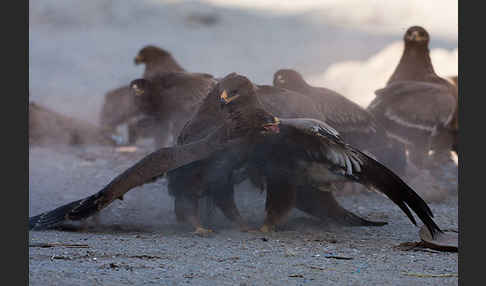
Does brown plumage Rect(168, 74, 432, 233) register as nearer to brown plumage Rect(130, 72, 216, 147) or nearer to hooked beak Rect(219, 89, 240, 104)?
hooked beak Rect(219, 89, 240, 104)

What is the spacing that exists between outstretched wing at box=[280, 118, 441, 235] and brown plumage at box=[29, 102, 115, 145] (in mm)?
6242

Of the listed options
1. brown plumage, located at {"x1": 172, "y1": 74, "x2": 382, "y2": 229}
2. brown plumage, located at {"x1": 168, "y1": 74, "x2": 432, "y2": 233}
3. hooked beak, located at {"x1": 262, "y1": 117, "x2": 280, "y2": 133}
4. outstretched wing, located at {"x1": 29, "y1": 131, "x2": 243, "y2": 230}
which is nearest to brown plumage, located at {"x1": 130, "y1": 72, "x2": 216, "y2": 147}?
brown plumage, located at {"x1": 172, "y1": 74, "x2": 382, "y2": 229}

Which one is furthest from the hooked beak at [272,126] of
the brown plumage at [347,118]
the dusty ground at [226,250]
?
the brown plumage at [347,118]

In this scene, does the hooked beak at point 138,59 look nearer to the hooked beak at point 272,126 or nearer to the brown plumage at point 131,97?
the brown plumage at point 131,97

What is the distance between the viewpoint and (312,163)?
5.18 metres

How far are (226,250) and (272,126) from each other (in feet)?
3.06

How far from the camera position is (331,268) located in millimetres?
4133

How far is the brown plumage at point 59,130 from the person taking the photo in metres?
10.7

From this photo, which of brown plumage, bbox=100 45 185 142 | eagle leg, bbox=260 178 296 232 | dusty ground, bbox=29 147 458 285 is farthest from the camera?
brown plumage, bbox=100 45 185 142

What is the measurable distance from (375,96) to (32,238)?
4.89m

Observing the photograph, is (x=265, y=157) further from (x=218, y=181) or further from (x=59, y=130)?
(x=59, y=130)

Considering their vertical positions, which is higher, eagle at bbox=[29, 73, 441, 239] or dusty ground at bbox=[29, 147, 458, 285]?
eagle at bbox=[29, 73, 441, 239]

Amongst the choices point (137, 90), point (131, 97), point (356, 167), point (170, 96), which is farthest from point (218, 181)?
point (131, 97)

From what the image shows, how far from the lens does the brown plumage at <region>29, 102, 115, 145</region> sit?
10.7 meters
